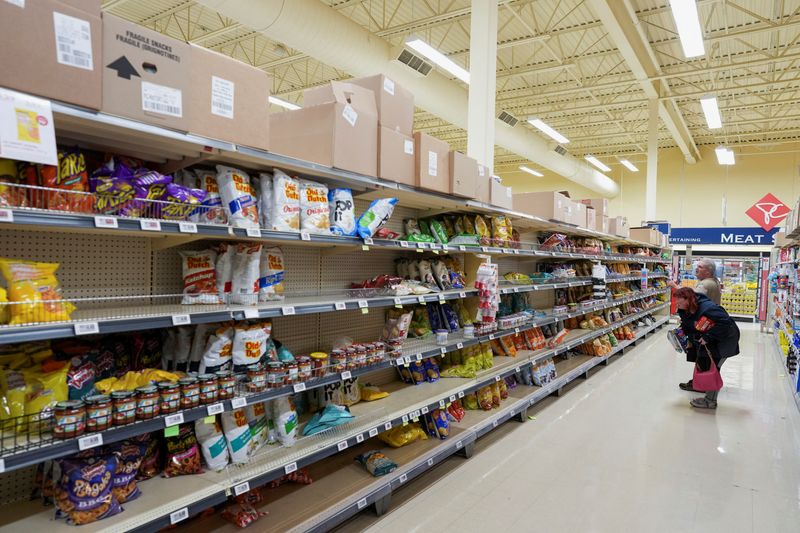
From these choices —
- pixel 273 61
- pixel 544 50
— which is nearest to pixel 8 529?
pixel 273 61

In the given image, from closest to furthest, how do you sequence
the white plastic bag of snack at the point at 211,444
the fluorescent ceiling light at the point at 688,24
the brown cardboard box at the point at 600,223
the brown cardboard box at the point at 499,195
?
the white plastic bag of snack at the point at 211,444
the brown cardboard box at the point at 499,195
the fluorescent ceiling light at the point at 688,24
the brown cardboard box at the point at 600,223

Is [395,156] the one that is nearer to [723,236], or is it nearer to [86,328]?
[86,328]

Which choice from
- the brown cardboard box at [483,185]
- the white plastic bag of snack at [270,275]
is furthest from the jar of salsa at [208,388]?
the brown cardboard box at [483,185]

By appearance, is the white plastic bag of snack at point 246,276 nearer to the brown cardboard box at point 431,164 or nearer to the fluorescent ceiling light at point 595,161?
the brown cardboard box at point 431,164

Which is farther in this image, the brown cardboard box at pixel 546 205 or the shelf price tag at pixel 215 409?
the brown cardboard box at pixel 546 205

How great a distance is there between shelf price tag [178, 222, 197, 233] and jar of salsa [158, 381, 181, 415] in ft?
2.05

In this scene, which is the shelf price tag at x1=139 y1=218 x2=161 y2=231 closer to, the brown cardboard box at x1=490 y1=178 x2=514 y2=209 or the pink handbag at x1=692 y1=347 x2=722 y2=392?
the brown cardboard box at x1=490 y1=178 x2=514 y2=209

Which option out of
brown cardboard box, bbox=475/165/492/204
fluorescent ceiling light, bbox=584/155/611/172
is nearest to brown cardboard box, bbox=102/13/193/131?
brown cardboard box, bbox=475/165/492/204

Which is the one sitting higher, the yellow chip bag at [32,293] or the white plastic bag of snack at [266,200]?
the white plastic bag of snack at [266,200]

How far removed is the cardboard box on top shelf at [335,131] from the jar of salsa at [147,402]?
4.43 feet

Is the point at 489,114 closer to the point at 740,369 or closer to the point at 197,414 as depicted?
the point at 197,414

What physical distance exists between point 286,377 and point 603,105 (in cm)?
1141

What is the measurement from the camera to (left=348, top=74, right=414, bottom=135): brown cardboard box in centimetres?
292

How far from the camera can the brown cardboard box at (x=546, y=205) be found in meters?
5.50
